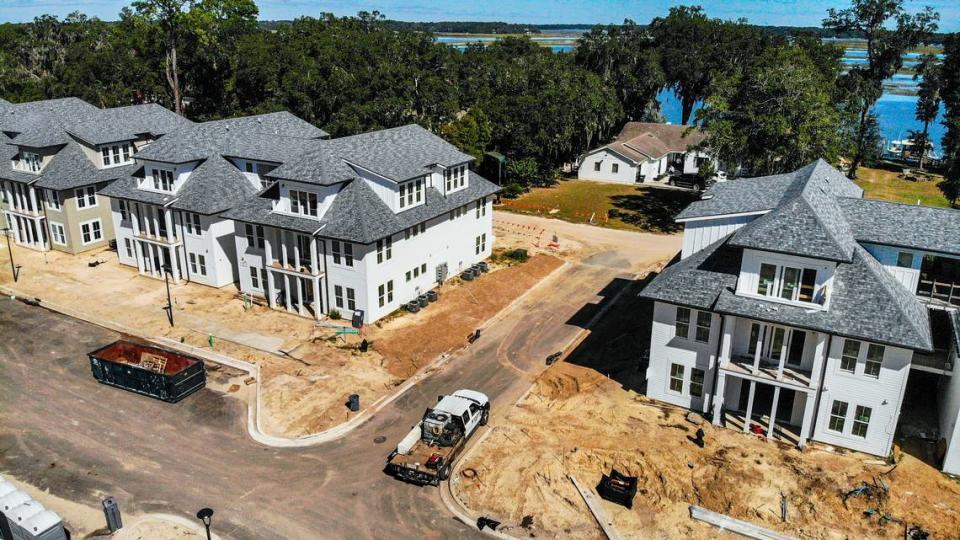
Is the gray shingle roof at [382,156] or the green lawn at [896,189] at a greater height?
the gray shingle roof at [382,156]

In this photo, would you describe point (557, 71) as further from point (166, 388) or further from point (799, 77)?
point (166, 388)

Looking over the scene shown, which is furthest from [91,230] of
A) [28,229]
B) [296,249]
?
[296,249]

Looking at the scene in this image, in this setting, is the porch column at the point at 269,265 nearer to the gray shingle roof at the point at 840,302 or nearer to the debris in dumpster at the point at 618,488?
the gray shingle roof at the point at 840,302

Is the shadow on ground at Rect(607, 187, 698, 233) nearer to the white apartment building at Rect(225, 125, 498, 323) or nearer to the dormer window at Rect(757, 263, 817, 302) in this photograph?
the white apartment building at Rect(225, 125, 498, 323)

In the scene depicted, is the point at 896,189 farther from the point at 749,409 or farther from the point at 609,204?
the point at 749,409

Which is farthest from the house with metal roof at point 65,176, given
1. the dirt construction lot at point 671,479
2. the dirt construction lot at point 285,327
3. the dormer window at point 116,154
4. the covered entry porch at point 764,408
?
the covered entry porch at point 764,408

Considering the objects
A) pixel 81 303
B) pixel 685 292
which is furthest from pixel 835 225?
pixel 81 303
